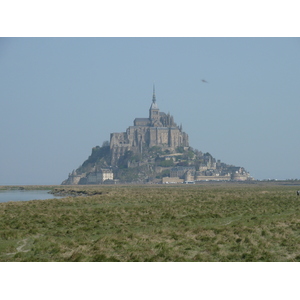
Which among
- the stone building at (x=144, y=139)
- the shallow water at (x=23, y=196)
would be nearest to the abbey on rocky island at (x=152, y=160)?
the stone building at (x=144, y=139)

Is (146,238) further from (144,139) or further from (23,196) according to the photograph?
(144,139)

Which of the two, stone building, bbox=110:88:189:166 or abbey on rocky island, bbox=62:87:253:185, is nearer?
abbey on rocky island, bbox=62:87:253:185

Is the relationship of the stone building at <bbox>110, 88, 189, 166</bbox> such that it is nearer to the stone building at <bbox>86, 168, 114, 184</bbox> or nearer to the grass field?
the stone building at <bbox>86, 168, 114, 184</bbox>

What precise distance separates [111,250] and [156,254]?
51.7 inches

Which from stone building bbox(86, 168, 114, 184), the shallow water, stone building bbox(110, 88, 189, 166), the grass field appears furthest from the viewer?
stone building bbox(110, 88, 189, 166)

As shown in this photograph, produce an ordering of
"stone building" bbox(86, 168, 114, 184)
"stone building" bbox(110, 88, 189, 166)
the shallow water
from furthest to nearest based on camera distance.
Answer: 1. "stone building" bbox(110, 88, 189, 166)
2. "stone building" bbox(86, 168, 114, 184)
3. the shallow water

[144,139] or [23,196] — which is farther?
[144,139]

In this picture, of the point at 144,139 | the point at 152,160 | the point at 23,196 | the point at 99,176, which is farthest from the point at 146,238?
the point at 144,139

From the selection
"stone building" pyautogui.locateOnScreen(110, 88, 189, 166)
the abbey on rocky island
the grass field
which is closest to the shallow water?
the grass field

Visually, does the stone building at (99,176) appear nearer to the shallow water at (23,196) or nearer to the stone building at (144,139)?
the stone building at (144,139)

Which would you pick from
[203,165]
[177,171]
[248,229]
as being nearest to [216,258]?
[248,229]

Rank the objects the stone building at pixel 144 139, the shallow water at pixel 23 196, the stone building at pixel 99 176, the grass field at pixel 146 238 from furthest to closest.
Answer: the stone building at pixel 144 139
the stone building at pixel 99 176
the shallow water at pixel 23 196
the grass field at pixel 146 238

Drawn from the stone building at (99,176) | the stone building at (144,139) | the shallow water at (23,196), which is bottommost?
the shallow water at (23,196)

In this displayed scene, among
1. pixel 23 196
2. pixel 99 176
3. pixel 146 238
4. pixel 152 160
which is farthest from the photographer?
pixel 152 160
